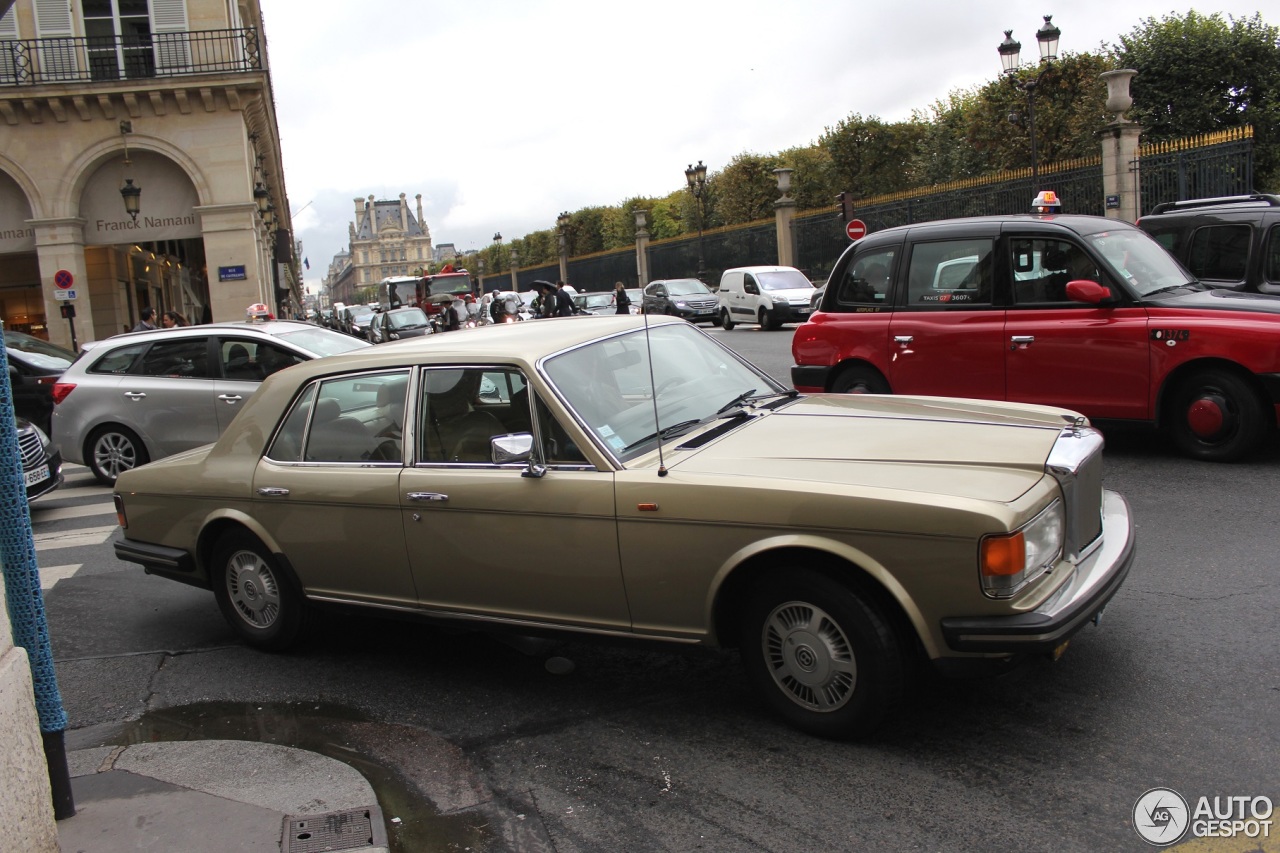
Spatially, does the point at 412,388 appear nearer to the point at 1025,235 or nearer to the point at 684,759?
the point at 684,759

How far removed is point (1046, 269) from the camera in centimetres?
846

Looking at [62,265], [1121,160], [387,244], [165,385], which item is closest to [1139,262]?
[165,385]

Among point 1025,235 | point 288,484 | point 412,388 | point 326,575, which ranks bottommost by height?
point 326,575

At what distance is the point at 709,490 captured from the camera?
13.2 ft

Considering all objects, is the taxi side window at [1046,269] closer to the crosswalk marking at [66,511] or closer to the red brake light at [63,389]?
the crosswalk marking at [66,511]

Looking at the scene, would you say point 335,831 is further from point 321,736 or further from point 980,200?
point 980,200

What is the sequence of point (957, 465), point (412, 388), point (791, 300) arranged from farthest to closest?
point (791, 300)
point (412, 388)
point (957, 465)

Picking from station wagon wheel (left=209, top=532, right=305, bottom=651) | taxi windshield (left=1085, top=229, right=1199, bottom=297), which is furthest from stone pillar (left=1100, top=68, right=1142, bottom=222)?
station wagon wheel (left=209, top=532, right=305, bottom=651)

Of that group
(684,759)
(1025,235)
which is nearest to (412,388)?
(684,759)

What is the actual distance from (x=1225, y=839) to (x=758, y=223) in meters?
39.8

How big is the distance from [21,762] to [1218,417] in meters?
Result: 7.75

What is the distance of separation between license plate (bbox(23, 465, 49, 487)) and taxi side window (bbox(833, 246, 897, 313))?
743cm

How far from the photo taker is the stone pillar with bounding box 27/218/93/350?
2678cm

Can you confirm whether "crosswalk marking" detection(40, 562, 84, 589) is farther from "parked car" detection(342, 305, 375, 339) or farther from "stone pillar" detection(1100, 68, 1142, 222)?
"parked car" detection(342, 305, 375, 339)
